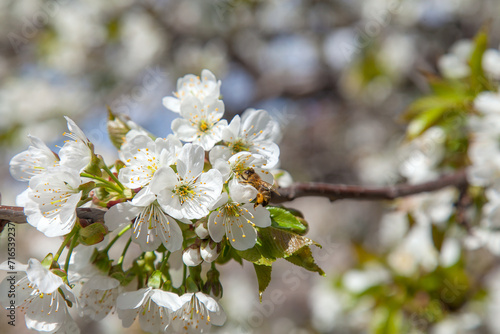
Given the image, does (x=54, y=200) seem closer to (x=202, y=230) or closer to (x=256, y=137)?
(x=202, y=230)

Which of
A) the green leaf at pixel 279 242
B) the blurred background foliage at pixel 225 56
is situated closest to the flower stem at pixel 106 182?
the green leaf at pixel 279 242

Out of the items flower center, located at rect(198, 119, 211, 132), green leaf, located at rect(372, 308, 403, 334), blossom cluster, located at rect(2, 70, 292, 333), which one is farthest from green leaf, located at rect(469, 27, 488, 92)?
flower center, located at rect(198, 119, 211, 132)

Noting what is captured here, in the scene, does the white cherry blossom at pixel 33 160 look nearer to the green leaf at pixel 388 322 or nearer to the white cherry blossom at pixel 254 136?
the white cherry blossom at pixel 254 136

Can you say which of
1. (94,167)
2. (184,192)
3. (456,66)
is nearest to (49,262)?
(94,167)

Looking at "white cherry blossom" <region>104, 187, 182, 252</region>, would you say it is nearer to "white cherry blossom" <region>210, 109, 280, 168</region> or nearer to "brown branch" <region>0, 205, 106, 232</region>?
"brown branch" <region>0, 205, 106, 232</region>

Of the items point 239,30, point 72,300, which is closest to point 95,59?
point 239,30

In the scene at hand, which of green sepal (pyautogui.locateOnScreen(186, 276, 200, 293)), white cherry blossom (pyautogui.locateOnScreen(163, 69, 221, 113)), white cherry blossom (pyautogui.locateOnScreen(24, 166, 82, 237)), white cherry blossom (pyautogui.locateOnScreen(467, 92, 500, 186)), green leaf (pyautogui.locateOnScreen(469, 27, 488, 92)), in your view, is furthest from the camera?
green leaf (pyautogui.locateOnScreen(469, 27, 488, 92))

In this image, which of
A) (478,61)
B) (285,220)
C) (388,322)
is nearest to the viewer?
(285,220)
